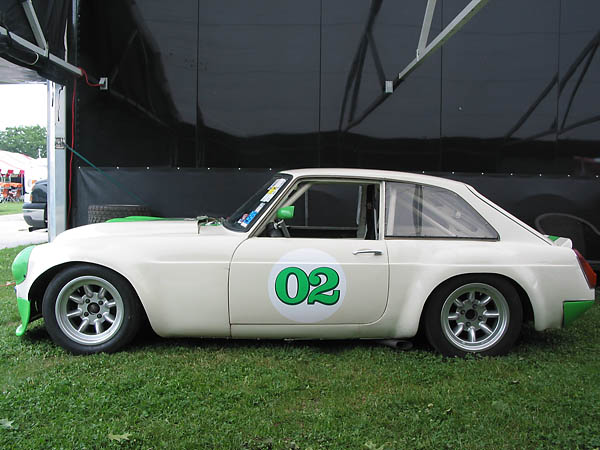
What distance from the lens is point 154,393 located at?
2.91m

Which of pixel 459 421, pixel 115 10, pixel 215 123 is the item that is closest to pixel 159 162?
pixel 215 123

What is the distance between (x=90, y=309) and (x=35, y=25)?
10.3 ft

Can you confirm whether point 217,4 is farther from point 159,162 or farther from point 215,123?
point 159,162

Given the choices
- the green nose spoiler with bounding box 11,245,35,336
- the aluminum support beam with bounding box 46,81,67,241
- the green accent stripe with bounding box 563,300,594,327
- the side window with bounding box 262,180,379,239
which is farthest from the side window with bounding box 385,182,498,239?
the aluminum support beam with bounding box 46,81,67,241

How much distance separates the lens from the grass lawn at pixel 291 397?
2500 millimetres

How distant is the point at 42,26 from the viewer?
5.23 meters

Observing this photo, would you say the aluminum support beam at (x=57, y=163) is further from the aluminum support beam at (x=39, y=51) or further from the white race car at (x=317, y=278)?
the white race car at (x=317, y=278)

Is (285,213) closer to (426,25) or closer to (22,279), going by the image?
(22,279)

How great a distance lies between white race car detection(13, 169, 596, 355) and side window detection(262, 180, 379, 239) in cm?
5

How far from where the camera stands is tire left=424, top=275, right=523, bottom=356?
3.60 metres

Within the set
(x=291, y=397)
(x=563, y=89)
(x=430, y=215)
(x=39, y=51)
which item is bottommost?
(x=291, y=397)

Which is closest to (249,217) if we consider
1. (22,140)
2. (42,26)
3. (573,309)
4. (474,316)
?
(474,316)

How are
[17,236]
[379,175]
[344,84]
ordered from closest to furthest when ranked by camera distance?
[379,175], [344,84], [17,236]

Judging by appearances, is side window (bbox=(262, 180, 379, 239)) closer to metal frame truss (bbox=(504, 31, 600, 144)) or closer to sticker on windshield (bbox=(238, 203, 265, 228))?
sticker on windshield (bbox=(238, 203, 265, 228))
